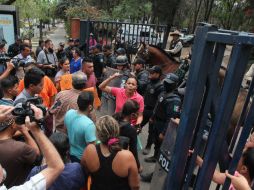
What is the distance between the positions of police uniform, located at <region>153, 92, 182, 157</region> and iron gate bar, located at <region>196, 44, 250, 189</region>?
2.61m

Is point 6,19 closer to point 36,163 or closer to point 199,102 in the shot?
point 36,163

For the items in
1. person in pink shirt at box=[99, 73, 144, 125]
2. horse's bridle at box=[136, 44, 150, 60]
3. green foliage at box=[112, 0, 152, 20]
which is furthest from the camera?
green foliage at box=[112, 0, 152, 20]

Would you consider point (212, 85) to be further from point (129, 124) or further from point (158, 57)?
point (158, 57)

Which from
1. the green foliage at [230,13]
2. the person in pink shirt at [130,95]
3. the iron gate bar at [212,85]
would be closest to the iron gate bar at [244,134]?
the iron gate bar at [212,85]

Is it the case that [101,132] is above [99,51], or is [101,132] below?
above

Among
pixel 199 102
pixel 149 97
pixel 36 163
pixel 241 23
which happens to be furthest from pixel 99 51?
pixel 241 23

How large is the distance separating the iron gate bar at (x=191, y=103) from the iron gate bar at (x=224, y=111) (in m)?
0.19

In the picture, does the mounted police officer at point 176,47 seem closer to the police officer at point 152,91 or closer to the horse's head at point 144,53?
the horse's head at point 144,53

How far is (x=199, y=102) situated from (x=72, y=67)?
5896mm

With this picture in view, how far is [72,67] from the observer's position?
7512 millimetres

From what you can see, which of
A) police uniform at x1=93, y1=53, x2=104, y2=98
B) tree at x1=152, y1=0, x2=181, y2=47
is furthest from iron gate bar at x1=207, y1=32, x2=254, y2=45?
tree at x1=152, y1=0, x2=181, y2=47

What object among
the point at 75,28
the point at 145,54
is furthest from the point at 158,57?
the point at 75,28

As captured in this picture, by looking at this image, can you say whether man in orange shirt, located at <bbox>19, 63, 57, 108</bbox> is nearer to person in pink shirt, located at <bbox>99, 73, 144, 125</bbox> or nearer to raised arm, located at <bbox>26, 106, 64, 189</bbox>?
person in pink shirt, located at <bbox>99, 73, 144, 125</bbox>

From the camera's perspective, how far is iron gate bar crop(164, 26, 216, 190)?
6.07 ft
